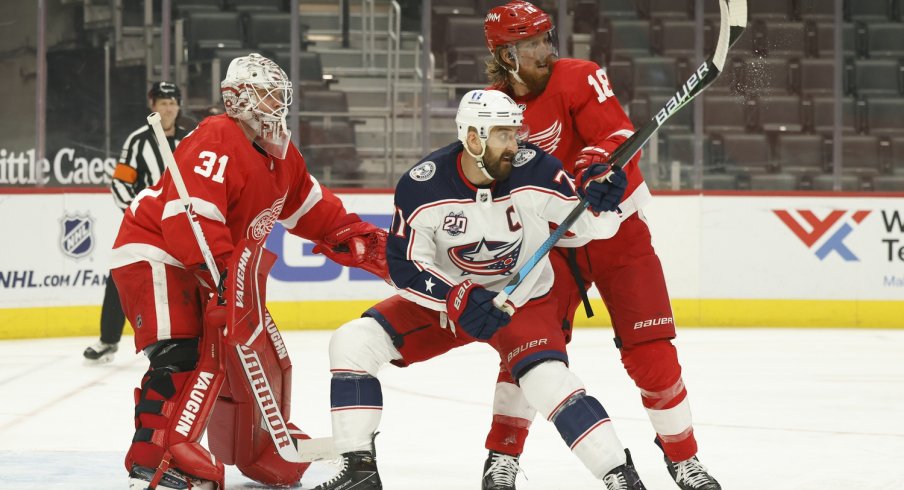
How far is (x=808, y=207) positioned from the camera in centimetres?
766

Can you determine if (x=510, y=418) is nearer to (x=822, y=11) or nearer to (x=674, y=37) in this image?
(x=674, y=37)

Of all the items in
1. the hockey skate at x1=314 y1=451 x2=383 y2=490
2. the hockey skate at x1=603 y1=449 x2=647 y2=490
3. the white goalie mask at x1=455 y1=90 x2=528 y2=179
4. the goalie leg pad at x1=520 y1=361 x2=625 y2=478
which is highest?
the white goalie mask at x1=455 y1=90 x2=528 y2=179

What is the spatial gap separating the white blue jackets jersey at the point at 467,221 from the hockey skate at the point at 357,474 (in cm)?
39

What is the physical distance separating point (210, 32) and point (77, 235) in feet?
5.17

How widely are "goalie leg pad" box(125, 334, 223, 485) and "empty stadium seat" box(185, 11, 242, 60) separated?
184 inches

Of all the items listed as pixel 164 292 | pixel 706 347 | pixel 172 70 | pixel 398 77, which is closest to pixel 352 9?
pixel 398 77

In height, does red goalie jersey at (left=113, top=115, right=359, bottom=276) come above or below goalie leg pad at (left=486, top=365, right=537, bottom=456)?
above

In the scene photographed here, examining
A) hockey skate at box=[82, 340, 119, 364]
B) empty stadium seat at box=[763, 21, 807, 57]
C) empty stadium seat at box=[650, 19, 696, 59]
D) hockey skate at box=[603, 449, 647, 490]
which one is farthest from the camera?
empty stadium seat at box=[650, 19, 696, 59]

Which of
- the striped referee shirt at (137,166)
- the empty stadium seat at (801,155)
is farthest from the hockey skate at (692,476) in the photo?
the empty stadium seat at (801,155)

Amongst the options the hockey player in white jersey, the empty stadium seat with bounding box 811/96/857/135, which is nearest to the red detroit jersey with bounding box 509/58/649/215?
the hockey player in white jersey

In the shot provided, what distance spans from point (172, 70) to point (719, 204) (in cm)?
326

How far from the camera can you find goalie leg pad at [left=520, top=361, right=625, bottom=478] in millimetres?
2873

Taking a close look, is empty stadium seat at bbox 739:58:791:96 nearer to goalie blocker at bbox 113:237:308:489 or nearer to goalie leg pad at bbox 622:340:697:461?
goalie leg pad at bbox 622:340:697:461

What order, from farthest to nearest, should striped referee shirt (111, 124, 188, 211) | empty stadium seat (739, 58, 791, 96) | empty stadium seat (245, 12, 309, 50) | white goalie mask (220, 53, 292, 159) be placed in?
empty stadium seat (739, 58, 791, 96), empty stadium seat (245, 12, 309, 50), striped referee shirt (111, 124, 188, 211), white goalie mask (220, 53, 292, 159)
